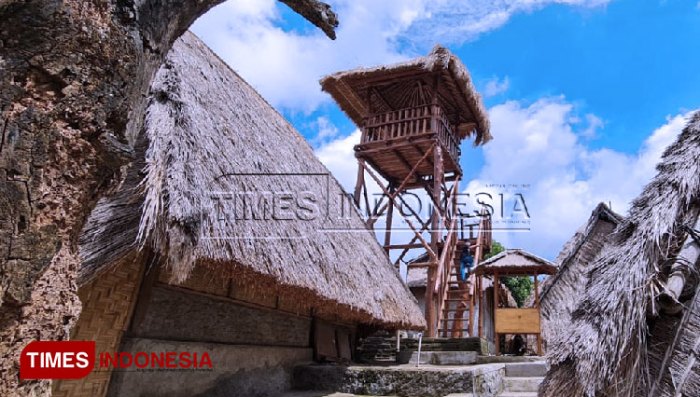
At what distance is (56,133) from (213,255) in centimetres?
200

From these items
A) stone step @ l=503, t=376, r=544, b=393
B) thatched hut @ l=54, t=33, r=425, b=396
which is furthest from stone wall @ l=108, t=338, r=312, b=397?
stone step @ l=503, t=376, r=544, b=393

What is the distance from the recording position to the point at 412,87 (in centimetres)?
1061

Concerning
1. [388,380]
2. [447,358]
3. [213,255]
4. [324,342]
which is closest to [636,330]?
[213,255]

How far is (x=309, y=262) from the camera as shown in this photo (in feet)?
14.1

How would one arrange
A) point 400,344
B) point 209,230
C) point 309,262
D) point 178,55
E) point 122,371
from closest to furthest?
point 209,230, point 122,371, point 309,262, point 178,55, point 400,344

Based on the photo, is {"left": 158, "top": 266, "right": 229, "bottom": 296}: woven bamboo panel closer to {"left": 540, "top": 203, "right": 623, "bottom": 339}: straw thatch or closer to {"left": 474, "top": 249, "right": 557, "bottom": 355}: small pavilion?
{"left": 540, "top": 203, "right": 623, "bottom": 339}: straw thatch

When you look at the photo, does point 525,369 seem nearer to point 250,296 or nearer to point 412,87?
point 250,296

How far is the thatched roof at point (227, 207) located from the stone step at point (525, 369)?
1505mm

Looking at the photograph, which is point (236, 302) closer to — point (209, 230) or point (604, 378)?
point (209, 230)

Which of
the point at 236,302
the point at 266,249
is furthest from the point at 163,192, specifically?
the point at 236,302

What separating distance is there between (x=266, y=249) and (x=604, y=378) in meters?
2.46

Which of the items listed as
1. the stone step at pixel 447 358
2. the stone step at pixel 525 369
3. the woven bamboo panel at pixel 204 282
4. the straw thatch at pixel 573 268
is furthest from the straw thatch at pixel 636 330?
the stone step at pixel 447 358

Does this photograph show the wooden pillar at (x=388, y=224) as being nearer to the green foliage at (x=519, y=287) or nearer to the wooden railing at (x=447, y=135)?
the wooden railing at (x=447, y=135)

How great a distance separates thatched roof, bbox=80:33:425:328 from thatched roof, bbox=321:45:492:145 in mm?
3837
